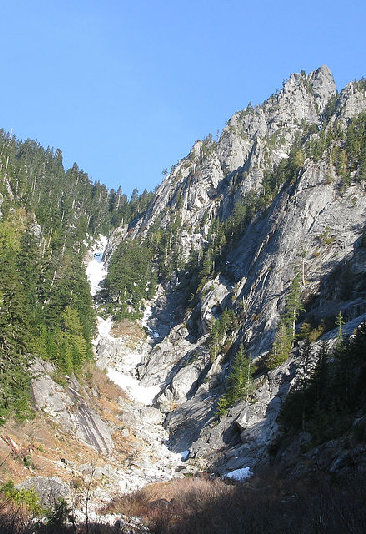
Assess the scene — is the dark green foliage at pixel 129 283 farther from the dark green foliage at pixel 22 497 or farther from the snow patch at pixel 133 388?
the dark green foliage at pixel 22 497

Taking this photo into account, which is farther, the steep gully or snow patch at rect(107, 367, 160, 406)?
snow patch at rect(107, 367, 160, 406)

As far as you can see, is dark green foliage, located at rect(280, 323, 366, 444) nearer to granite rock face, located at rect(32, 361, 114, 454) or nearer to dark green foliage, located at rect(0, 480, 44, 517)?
dark green foliage, located at rect(0, 480, 44, 517)

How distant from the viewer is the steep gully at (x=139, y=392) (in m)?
31.5

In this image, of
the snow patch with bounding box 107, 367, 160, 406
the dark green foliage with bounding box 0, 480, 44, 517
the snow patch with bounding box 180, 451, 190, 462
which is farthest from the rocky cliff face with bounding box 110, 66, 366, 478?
the dark green foliage with bounding box 0, 480, 44, 517

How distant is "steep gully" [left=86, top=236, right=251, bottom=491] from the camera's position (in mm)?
31500

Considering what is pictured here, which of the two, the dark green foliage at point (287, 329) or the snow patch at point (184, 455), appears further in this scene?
the dark green foliage at point (287, 329)

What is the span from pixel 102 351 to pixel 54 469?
4665 centimetres

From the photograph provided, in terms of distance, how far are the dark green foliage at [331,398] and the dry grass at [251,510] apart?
6.86 metres

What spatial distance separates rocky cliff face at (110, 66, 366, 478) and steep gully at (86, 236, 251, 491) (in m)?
1.67

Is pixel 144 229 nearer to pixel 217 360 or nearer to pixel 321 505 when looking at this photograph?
pixel 217 360

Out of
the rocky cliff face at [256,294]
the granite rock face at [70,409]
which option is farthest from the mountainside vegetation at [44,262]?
the rocky cliff face at [256,294]

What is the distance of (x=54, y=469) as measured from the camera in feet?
77.5

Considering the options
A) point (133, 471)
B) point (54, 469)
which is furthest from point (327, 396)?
point (54, 469)

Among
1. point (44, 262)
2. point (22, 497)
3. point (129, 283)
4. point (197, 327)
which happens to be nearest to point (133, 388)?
point (197, 327)
